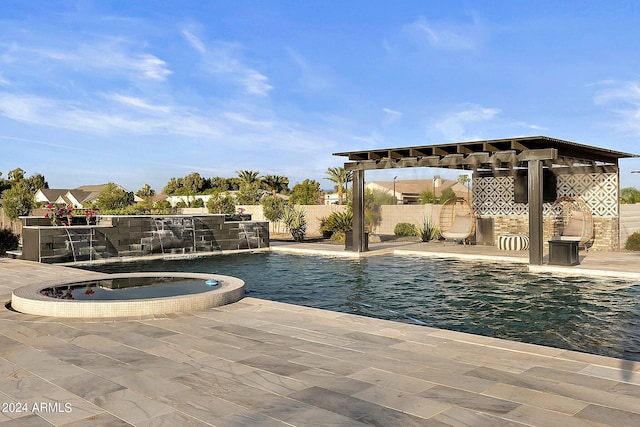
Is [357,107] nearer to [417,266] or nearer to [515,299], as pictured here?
[417,266]

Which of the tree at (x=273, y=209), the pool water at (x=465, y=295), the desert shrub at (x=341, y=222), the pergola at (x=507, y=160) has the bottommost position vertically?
the pool water at (x=465, y=295)

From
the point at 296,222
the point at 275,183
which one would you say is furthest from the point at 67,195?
the point at 296,222

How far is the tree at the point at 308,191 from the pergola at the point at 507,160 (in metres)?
30.3

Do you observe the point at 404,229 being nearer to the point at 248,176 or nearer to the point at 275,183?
the point at 248,176

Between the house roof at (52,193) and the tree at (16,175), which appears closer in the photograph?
the tree at (16,175)

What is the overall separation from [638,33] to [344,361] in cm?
1250

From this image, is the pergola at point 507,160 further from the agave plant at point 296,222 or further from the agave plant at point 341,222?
the agave plant at point 296,222

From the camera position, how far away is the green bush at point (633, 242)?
1647 centimetres

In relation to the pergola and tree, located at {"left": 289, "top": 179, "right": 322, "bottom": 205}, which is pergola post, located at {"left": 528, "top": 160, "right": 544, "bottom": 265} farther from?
tree, located at {"left": 289, "top": 179, "right": 322, "bottom": 205}

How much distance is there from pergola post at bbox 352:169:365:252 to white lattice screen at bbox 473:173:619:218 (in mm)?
5025

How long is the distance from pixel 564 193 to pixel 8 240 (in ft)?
61.0

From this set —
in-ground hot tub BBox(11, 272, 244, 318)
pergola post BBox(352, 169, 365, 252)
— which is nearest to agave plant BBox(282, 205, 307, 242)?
pergola post BBox(352, 169, 365, 252)

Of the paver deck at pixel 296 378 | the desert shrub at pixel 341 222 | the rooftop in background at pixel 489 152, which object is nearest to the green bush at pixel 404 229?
the desert shrub at pixel 341 222

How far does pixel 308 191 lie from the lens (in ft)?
180
